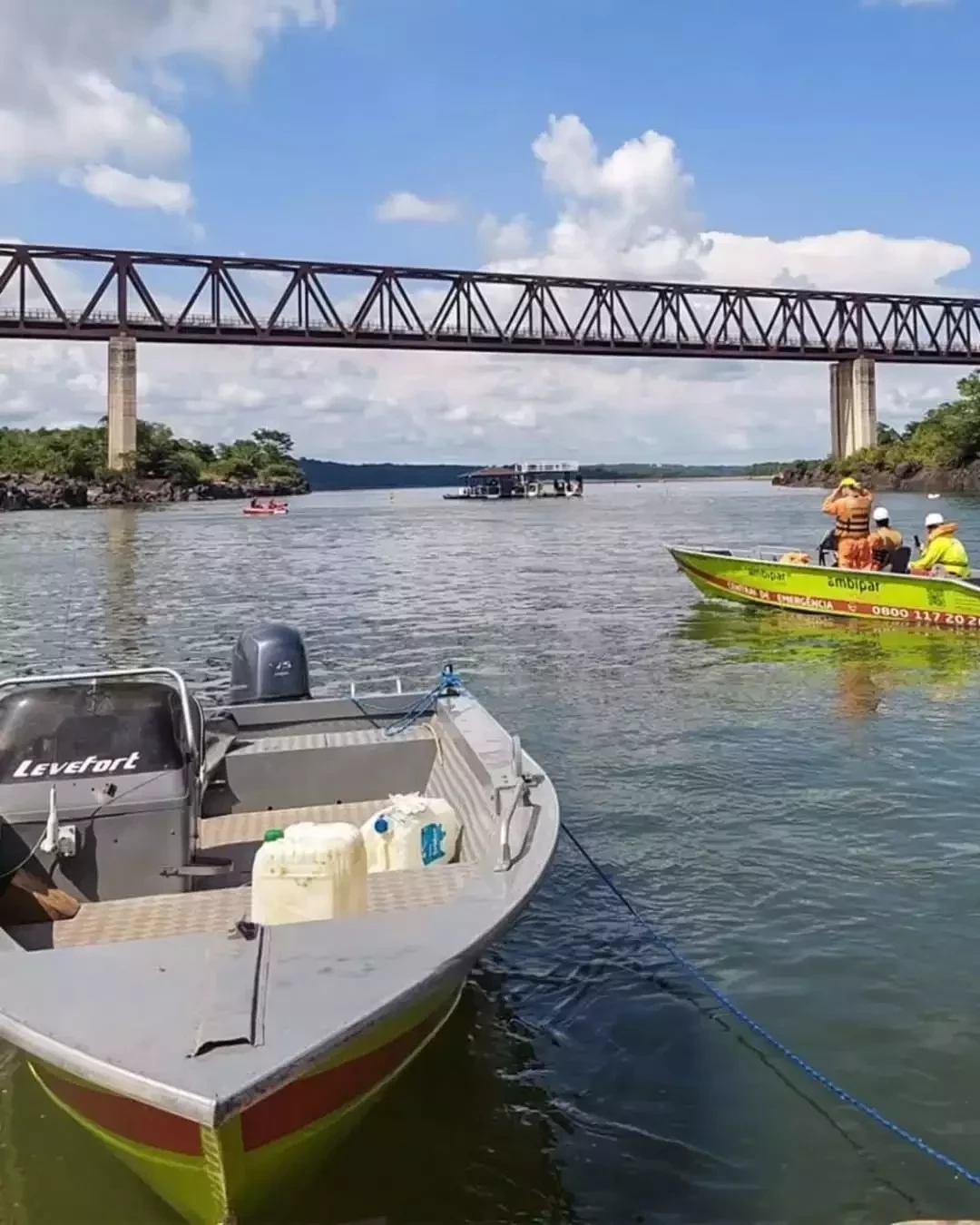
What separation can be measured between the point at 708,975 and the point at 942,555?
1428 cm

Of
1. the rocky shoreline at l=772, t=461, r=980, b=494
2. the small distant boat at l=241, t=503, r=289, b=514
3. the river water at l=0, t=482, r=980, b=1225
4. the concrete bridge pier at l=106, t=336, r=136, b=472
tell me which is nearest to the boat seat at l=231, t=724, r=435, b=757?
the river water at l=0, t=482, r=980, b=1225

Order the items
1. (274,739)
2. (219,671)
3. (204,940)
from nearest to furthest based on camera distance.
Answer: (204,940) → (274,739) → (219,671)

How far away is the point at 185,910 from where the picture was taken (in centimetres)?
550

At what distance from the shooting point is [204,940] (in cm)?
451

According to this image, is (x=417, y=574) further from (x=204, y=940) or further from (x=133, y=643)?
(x=204, y=940)

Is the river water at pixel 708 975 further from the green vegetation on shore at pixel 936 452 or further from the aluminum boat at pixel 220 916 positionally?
the green vegetation on shore at pixel 936 452

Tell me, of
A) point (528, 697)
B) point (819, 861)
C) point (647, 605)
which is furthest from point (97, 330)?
point (819, 861)

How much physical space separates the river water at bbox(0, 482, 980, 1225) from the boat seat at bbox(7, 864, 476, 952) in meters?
0.83

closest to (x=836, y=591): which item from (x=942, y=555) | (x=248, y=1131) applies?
(x=942, y=555)

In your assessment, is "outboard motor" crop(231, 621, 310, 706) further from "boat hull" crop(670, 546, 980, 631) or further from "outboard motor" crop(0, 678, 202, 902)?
"boat hull" crop(670, 546, 980, 631)

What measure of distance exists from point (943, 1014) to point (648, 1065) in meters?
1.55

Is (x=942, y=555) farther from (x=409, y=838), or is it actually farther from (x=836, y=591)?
(x=409, y=838)

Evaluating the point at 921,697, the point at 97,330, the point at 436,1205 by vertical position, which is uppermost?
the point at 97,330

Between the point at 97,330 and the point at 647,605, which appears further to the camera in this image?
the point at 97,330
